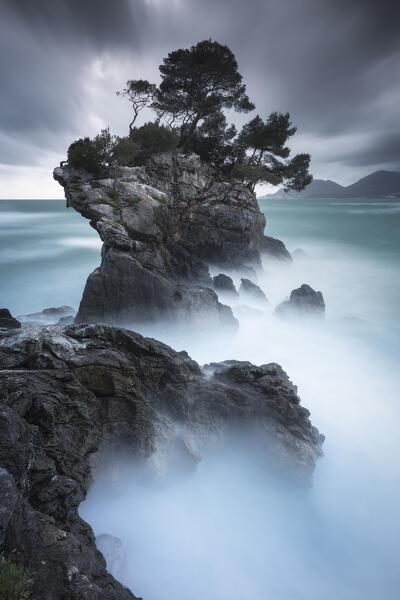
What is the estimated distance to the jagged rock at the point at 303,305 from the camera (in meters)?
20.5

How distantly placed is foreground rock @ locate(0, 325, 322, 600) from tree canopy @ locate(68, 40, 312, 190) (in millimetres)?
19553

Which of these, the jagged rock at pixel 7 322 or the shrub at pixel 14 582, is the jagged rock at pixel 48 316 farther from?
the shrub at pixel 14 582

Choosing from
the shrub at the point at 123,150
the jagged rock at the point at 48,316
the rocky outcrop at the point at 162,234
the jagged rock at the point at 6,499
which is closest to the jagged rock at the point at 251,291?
the rocky outcrop at the point at 162,234

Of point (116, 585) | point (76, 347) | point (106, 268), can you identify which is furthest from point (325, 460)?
point (106, 268)

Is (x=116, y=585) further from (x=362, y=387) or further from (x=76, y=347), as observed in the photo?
(x=362, y=387)

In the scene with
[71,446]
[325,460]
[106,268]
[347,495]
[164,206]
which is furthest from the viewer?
[164,206]

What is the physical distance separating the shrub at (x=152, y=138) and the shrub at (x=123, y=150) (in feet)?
6.61

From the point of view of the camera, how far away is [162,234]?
18750mm

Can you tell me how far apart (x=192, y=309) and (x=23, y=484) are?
12187mm

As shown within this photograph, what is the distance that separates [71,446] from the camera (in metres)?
5.94

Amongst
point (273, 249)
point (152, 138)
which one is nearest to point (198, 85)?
point (152, 138)

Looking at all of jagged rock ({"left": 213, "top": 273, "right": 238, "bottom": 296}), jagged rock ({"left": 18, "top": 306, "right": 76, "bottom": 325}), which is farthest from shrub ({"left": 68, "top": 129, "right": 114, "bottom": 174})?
A: jagged rock ({"left": 213, "top": 273, "right": 238, "bottom": 296})

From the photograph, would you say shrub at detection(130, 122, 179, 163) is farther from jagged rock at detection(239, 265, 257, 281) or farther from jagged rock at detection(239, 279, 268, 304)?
jagged rock at detection(239, 279, 268, 304)

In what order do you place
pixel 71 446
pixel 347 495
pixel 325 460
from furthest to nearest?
pixel 325 460 < pixel 347 495 < pixel 71 446
